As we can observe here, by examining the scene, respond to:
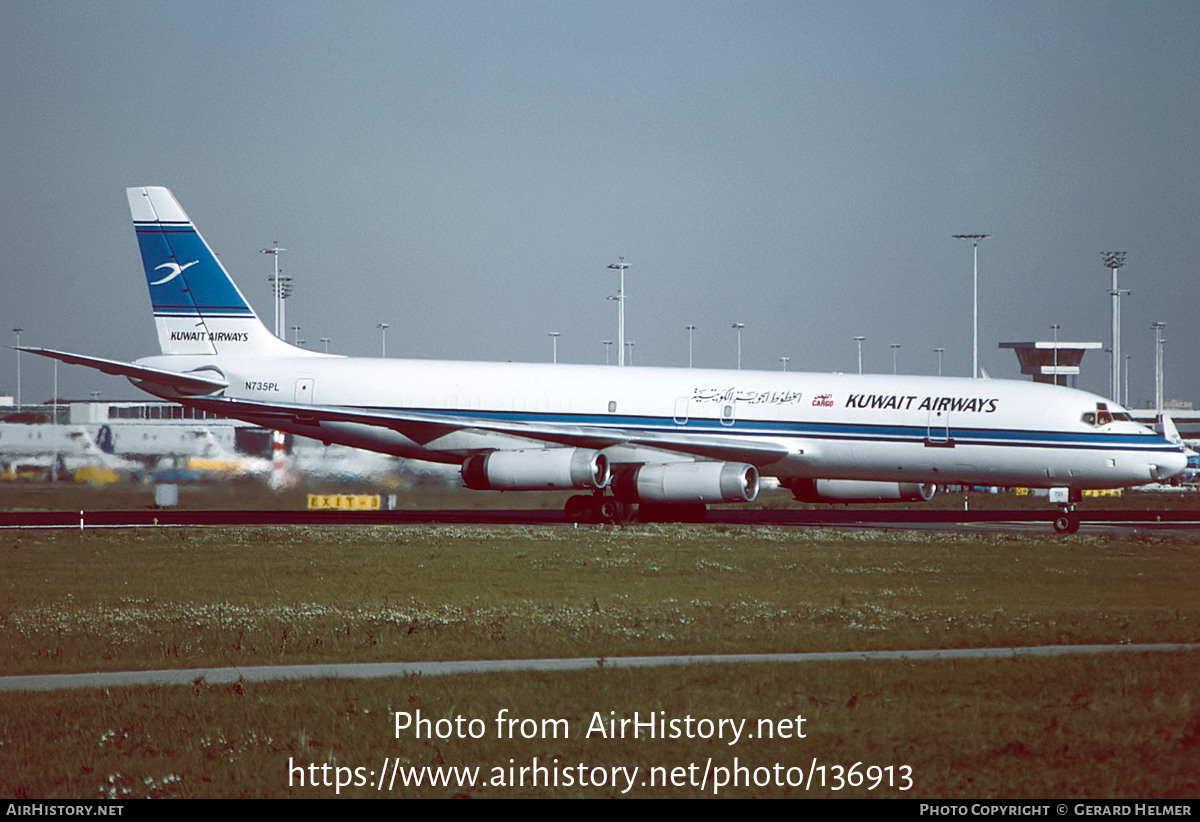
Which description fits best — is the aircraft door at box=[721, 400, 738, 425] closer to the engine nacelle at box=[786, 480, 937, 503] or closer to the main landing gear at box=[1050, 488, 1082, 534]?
the engine nacelle at box=[786, 480, 937, 503]

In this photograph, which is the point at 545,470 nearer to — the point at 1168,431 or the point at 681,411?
the point at 681,411

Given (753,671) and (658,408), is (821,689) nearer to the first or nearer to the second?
Answer: (753,671)

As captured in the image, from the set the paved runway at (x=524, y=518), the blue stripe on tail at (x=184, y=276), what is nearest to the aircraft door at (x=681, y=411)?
the paved runway at (x=524, y=518)

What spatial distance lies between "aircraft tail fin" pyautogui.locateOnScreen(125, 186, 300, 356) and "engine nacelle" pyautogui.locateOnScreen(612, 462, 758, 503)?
1374cm

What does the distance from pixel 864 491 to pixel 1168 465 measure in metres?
8.47

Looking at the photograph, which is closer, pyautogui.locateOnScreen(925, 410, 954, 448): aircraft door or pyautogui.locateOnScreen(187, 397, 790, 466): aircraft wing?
pyautogui.locateOnScreen(925, 410, 954, 448): aircraft door

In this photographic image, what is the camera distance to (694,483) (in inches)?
1438

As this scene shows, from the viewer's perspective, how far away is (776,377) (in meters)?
40.0

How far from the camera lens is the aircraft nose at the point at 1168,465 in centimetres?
3522

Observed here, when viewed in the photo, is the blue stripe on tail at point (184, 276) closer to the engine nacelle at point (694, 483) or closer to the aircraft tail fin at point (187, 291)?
the aircraft tail fin at point (187, 291)

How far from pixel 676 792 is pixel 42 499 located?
36.7 m

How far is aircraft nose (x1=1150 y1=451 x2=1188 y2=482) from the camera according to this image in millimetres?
35219

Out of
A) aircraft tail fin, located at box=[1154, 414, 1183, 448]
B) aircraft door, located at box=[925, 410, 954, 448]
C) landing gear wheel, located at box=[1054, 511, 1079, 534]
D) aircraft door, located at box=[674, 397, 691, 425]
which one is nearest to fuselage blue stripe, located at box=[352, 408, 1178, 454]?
aircraft door, located at box=[925, 410, 954, 448]

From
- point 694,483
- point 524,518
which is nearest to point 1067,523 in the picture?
point 694,483
